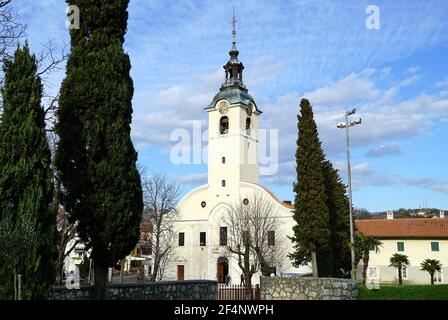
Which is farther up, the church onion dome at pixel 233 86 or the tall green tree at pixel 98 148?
the church onion dome at pixel 233 86

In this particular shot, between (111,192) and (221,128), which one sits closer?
(111,192)

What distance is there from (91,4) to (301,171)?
15.2 metres

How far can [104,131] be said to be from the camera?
1309cm

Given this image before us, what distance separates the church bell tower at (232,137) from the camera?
4788cm

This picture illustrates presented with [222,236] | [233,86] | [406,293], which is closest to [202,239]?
[222,236]

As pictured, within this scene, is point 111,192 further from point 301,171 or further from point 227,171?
point 227,171

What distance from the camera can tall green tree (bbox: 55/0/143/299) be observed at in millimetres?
12648

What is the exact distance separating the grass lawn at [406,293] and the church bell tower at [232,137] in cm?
3085

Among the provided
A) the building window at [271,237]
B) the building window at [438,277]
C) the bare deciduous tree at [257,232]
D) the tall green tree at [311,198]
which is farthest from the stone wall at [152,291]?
the building window at [438,277]

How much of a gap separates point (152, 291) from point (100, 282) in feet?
7.16

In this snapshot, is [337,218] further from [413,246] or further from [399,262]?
[413,246]

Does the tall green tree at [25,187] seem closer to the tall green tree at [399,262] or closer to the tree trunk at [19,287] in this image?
the tree trunk at [19,287]

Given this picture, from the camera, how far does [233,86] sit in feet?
166
